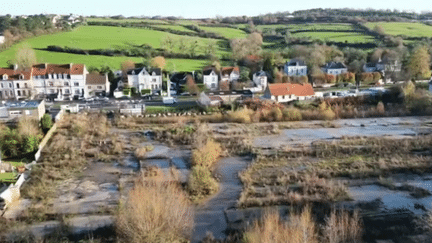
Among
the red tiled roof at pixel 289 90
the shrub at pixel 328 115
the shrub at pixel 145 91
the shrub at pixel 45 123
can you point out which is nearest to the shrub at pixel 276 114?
the shrub at pixel 328 115

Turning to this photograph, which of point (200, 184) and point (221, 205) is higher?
point (200, 184)

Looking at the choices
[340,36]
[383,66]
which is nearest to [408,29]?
[340,36]

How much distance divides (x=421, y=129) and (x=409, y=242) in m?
18.5

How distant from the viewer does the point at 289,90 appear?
37.9m

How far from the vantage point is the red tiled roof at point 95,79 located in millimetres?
42812

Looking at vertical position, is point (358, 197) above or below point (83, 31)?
below

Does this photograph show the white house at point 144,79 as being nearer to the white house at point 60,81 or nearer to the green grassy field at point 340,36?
the white house at point 60,81

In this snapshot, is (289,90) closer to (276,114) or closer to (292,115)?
(292,115)

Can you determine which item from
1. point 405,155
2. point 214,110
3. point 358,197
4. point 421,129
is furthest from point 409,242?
point 214,110

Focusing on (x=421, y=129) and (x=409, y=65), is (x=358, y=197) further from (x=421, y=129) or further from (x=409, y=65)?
(x=409, y=65)

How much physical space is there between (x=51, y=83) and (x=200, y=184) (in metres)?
29.6

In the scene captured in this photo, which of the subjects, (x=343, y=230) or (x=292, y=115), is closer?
(x=343, y=230)

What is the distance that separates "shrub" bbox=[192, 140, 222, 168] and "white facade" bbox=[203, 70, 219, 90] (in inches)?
925

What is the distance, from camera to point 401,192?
725 inches
